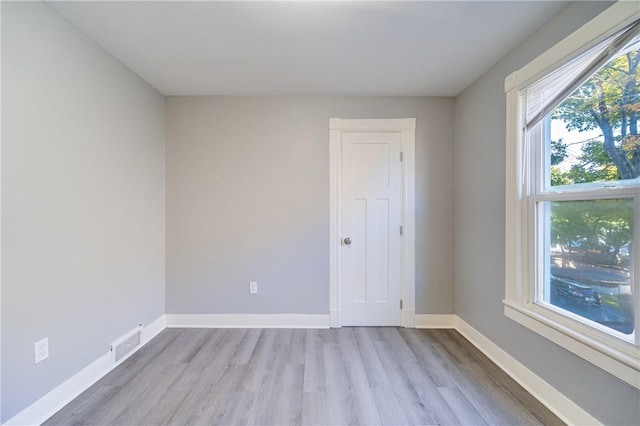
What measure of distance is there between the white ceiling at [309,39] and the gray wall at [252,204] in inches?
14.0

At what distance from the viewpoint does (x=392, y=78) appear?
233cm

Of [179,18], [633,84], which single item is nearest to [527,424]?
[633,84]

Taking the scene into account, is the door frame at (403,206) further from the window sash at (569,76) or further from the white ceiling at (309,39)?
the window sash at (569,76)

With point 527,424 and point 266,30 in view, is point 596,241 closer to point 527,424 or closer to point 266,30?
point 527,424

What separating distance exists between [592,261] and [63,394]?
3219 millimetres

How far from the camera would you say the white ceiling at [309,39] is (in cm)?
153

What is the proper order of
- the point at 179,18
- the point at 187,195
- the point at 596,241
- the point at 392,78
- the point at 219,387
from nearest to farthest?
1. the point at 596,241
2. the point at 179,18
3. the point at 219,387
4. the point at 392,78
5. the point at 187,195

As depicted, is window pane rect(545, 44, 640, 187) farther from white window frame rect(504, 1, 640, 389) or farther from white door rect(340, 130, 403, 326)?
white door rect(340, 130, 403, 326)

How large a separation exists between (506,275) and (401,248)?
3.14 ft

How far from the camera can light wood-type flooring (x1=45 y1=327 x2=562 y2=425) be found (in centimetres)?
153

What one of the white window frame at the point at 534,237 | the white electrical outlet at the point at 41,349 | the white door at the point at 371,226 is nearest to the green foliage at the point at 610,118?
the white window frame at the point at 534,237

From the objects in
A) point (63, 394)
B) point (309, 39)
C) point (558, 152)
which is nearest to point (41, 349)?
point (63, 394)

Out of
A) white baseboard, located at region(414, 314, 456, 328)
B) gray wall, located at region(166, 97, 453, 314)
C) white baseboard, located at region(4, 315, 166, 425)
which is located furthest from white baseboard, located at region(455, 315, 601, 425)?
white baseboard, located at region(4, 315, 166, 425)

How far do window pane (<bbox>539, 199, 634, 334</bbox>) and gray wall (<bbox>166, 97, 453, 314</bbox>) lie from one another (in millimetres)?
1297
